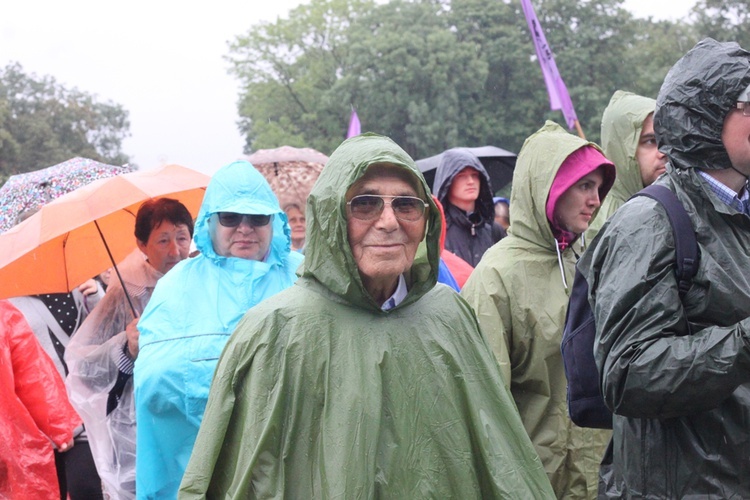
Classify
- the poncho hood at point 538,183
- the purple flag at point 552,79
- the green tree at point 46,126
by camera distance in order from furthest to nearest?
the green tree at point 46,126 → the purple flag at point 552,79 → the poncho hood at point 538,183

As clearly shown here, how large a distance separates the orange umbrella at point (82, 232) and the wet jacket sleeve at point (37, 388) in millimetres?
248

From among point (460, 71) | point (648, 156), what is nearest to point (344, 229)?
point (648, 156)

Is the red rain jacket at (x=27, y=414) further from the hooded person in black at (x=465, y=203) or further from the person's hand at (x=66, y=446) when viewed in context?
the hooded person in black at (x=465, y=203)

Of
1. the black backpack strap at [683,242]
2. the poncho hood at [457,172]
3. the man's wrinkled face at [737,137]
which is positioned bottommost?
the poncho hood at [457,172]

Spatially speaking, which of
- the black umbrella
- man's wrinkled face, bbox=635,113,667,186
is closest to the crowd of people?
man's wrinkled face, bbox=635,113,667,186

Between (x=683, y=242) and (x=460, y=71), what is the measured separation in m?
44.9

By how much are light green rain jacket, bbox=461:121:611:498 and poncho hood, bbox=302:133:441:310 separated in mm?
1163

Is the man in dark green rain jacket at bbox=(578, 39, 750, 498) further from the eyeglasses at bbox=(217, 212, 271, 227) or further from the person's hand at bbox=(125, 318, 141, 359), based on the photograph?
the person's hand at bbox=(125, 318, 141, 359)

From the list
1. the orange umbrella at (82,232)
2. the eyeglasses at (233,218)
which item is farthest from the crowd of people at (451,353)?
the orange umbrella at (82,232)

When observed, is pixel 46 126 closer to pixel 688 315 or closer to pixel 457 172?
pixel 457 172

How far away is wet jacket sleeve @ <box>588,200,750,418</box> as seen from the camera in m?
2.63

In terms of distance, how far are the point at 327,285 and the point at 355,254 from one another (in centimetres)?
13

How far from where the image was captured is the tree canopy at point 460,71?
45.3 metres

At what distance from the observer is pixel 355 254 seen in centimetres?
306
